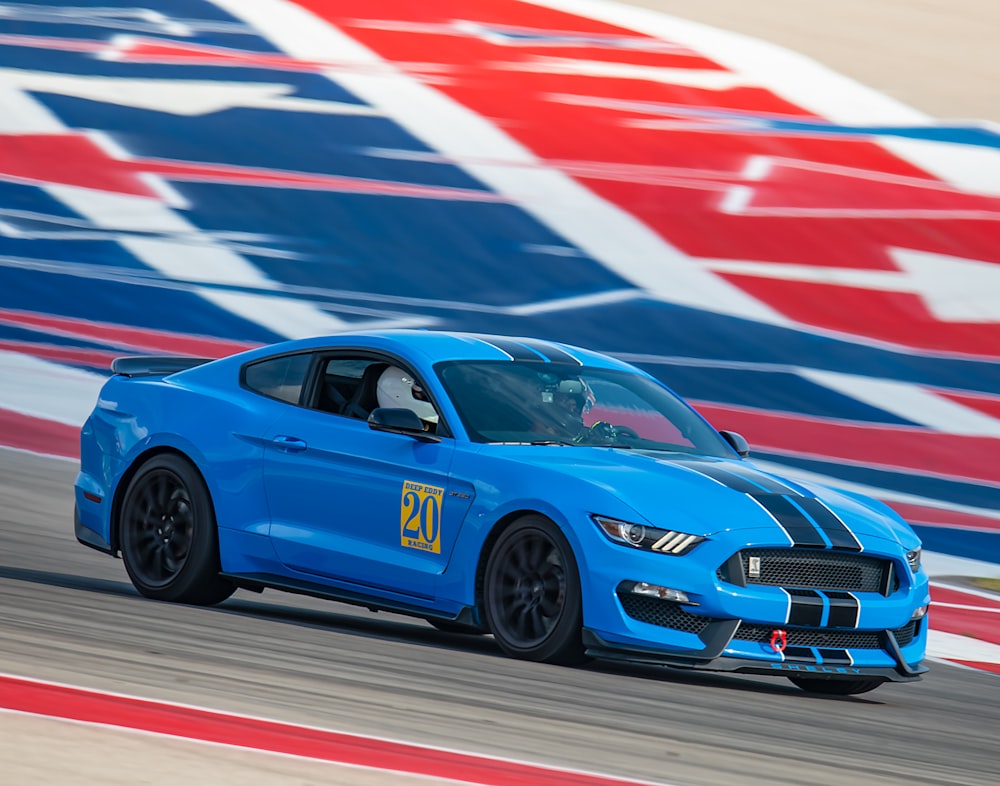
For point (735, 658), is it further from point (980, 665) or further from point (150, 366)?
point (150, 366)

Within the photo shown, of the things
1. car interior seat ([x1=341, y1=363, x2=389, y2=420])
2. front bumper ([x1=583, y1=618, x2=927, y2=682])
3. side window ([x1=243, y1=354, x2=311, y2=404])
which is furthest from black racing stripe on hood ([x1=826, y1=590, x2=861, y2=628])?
side window ([x1=243, y1=354, x2=311, y2=404])

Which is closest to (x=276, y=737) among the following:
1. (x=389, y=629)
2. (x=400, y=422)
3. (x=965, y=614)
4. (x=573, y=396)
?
(x=400, y=422)

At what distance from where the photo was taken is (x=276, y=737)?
16.6ft

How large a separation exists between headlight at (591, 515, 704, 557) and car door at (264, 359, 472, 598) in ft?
2.44

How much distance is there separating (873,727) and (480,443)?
206 cm

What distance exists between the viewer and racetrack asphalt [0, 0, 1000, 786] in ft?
15.6

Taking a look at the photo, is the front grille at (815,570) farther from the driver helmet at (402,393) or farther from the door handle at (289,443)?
the door handle at (289,443)

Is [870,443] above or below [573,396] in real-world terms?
below

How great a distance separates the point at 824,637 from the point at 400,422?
78.2 inches

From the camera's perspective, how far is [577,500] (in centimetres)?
719

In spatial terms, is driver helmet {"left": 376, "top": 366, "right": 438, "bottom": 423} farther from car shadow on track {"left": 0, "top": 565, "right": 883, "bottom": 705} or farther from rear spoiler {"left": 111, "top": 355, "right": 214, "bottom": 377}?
rear spoiler {"left": 111, "top": 355, "right": 214, "bottom": 377}

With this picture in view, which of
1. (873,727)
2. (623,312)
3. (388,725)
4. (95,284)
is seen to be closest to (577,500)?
(873,727)

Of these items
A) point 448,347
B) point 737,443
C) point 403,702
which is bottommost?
point 403,702

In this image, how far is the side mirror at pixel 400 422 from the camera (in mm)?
7762
